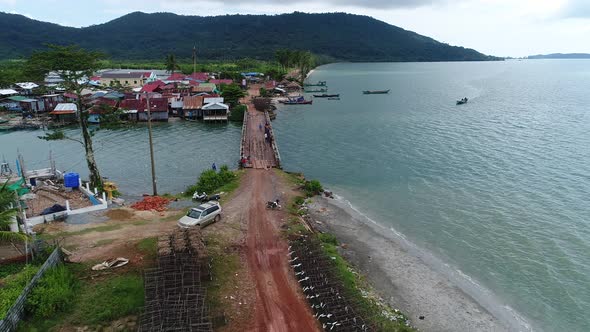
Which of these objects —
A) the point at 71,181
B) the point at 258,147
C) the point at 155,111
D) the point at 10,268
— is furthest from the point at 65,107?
the point at 10,268

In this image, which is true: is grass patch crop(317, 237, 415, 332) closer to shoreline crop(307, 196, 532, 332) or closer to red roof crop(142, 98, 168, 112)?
shoreline crop(307, 196, 532, 332)

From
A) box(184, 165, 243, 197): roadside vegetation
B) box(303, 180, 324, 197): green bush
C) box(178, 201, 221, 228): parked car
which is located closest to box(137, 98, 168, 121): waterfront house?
box(184, 165, 243, 197): roadside vegetation

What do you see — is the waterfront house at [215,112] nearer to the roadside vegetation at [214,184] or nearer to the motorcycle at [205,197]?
the roadside vegetation at [214,184]

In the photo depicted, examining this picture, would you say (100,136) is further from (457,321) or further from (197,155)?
(457,321)

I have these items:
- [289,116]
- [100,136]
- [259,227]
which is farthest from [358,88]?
[259,227]

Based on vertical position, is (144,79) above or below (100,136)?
above

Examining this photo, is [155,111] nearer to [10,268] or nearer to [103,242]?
[103,242]
